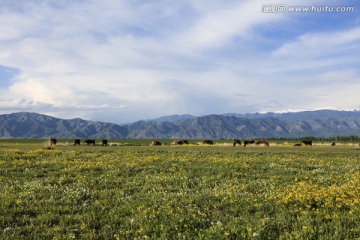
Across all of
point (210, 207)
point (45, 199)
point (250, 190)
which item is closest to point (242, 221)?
point (210, 207)

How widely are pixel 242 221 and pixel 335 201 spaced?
17.6 feet

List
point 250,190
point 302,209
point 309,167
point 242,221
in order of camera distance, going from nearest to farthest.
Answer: point 242,221 < point 302,209 < point 250,190 < point 309,167

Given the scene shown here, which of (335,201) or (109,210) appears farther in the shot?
(335,201)

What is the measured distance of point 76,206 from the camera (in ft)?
45.8

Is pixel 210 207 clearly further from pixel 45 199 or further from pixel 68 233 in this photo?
pixel 45 199

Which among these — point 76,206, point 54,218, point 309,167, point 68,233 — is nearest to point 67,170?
point 76,206

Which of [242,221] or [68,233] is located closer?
[68,233]

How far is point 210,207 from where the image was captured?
1370 centimetres

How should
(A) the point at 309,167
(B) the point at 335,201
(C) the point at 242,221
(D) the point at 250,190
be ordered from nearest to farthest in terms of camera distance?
(C) the point at 242,221
(B) the point at 335,201
(D) the point at 250,190
(A) the point at 309,167

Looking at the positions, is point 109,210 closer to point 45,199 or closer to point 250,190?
point 45,199

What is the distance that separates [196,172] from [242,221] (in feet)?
45.7

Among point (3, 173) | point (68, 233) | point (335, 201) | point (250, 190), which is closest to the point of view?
point (68, 233)

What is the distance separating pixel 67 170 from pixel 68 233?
16006 mm

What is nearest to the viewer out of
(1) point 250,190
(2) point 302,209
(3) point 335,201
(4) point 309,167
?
(2) point 302,209
